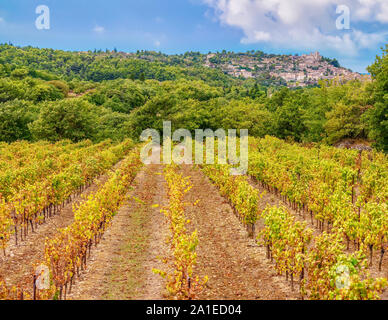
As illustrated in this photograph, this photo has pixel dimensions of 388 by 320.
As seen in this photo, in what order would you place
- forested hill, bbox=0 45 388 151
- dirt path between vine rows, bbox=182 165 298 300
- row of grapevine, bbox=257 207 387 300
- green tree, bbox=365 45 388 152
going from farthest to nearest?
forested hill, bbox=0 45 388 151 → green tree, bbox=365 45 388 152 → dirt path between vine rows, bbox=182 165 298 300 → row of grapevine, bbox=257 207 387 300

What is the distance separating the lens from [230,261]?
11.0 metres

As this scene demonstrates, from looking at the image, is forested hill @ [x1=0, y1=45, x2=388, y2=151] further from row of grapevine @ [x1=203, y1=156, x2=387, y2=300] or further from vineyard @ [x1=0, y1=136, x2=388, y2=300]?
row of grapevine @ [x1=203, y1=156, x2=387, y2=300]

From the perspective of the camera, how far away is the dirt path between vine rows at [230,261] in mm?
8891

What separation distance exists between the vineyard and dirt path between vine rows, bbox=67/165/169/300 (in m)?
0.04

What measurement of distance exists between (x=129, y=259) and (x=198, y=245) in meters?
2.61

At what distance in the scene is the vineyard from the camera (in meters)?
8.14

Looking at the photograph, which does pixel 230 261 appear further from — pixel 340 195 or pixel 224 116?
pixel 224 116

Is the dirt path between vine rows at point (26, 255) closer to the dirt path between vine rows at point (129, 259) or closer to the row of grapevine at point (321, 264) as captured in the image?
the dirt path between vine rows at point (129, 259)

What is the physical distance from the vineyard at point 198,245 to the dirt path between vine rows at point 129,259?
0.13ft

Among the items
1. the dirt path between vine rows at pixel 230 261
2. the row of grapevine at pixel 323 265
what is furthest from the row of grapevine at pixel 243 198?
the row of grapevine at pixel 323 265

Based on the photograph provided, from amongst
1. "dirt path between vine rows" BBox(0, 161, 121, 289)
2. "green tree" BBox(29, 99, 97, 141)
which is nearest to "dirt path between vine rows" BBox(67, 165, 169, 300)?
"dirt path between vine rows" BBox(0, 161, 121, 289)

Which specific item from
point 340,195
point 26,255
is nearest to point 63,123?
point 26,255

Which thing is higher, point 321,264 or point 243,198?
point 243,198

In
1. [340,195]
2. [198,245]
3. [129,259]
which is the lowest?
[129,259]
